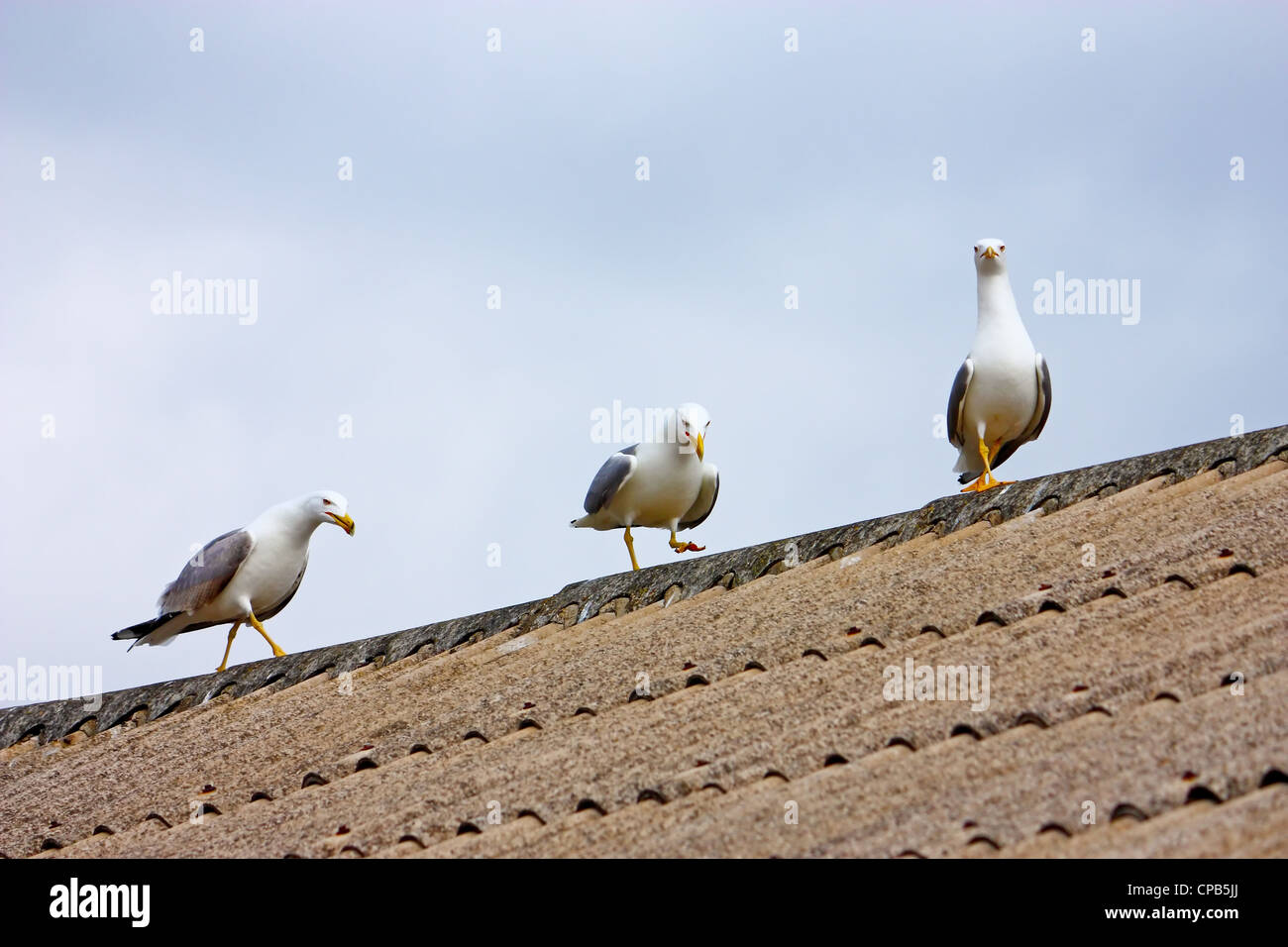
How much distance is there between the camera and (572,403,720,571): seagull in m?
8.97

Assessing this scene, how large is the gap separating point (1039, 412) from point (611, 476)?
2.47m

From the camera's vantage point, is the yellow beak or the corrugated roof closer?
the corrugated roof

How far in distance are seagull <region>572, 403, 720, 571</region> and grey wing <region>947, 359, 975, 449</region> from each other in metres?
1.39

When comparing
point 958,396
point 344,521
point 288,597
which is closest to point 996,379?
point 958,396

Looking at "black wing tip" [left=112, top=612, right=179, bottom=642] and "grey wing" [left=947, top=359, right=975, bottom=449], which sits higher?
"grey wing" [left=947, top=359, right=975, bottom=449]

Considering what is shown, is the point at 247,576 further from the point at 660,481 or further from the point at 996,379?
the point at 996,379

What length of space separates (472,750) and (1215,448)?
3.10 metres

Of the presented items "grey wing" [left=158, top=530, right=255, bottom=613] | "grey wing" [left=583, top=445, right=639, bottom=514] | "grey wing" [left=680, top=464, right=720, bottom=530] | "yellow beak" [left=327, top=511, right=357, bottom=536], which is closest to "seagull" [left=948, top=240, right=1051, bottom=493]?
"grey wing" [left=680, top=464, right=720, bottom=530]

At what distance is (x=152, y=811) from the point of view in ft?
16.8

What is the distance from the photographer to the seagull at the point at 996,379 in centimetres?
861

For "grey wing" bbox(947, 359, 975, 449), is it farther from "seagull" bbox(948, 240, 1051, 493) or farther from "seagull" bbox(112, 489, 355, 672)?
"seagull" bbox(112, 489, 355, 672)

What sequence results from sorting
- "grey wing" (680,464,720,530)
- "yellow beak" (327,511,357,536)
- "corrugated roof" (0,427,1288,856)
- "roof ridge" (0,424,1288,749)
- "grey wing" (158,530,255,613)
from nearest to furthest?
"corrugated roof" (0,427,1288,856) → "roof ridge" (0,424,1288,749) → "grey wing" (158,530,255,613) → "yellow beak" (327,511,357,536) → "grey wing" (680,464,720,530)
